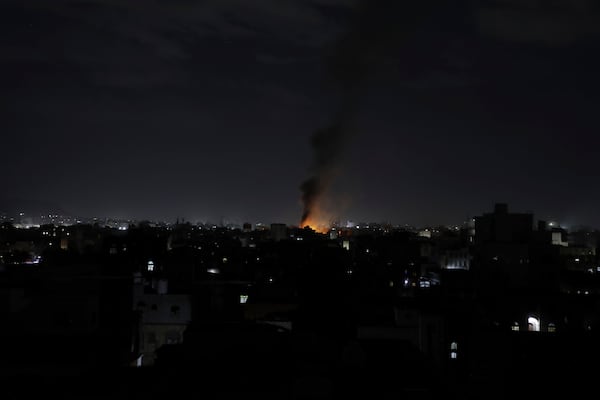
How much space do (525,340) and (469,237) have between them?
61.6 meters

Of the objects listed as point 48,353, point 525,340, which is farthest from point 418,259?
point 48,353

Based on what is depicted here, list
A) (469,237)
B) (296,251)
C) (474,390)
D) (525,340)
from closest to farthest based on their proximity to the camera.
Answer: (474,390)
(525,340)
(296,251)
(469,237)

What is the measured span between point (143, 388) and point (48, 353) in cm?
451

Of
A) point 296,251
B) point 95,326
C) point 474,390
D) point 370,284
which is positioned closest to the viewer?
point 95,326

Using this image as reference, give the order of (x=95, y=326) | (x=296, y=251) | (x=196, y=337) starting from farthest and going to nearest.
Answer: (x=296, y=251) < (x=95, y=326) < (x=196, y=337)

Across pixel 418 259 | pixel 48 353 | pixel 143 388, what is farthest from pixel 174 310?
pixel 418 259

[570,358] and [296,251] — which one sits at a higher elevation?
[296,251]

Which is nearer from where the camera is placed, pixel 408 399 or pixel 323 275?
pixel 408 399

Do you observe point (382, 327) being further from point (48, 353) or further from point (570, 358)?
point (48, 353)

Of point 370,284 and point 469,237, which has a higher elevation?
point 469,237

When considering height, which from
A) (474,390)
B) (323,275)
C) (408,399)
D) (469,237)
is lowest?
(474,390)

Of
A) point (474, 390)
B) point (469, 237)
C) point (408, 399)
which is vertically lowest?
point (474, 390)

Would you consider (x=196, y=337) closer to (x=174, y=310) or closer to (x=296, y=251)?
(x=174, y=310)

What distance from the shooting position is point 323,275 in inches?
1720
